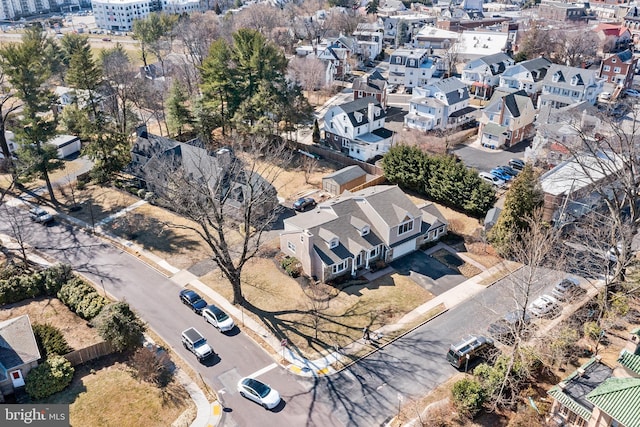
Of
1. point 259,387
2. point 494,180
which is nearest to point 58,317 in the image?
point 259,387

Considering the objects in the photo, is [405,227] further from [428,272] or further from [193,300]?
[193,300]

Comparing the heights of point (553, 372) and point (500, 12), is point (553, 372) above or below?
below

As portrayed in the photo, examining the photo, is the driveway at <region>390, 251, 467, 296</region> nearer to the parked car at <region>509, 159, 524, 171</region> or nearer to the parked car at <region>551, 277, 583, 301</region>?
the parked car at <region>551, 277, 583, 301</region>

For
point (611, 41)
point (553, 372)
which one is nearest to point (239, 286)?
point (553, 372)

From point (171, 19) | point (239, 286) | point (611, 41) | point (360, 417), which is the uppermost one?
point (171, 19)

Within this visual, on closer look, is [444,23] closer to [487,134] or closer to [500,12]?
[500,12]
